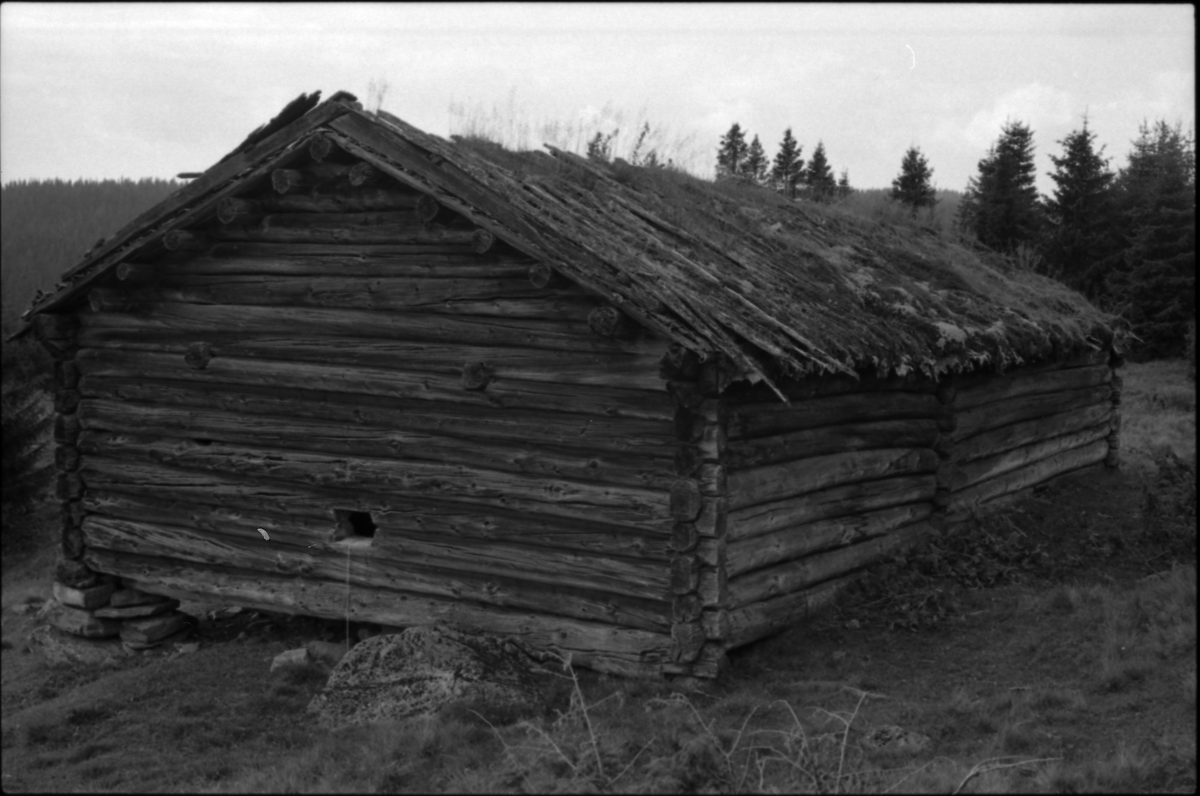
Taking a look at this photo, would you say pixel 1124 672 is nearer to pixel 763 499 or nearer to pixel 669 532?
pixel 763 499

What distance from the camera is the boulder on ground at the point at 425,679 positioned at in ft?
26.0

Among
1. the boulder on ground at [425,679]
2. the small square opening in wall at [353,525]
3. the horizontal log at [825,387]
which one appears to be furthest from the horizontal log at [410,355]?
the boulder on ground at [425,679]

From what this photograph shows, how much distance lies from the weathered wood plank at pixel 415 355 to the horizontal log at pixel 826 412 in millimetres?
879

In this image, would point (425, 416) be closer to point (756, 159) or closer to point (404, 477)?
point (404, 477)

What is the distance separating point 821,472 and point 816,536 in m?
0.57

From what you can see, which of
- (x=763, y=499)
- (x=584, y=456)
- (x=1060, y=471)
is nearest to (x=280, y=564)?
(x=584, y=456)

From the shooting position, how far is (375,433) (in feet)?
31.7

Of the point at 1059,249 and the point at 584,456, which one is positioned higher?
the point at 1059,249

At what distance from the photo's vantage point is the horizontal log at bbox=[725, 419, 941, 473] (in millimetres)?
8609

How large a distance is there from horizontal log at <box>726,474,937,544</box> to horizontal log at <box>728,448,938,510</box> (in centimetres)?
7

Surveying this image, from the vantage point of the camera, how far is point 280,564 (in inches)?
407

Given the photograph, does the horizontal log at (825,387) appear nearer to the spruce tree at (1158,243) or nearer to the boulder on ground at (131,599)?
the boulder on ground at (131,599)

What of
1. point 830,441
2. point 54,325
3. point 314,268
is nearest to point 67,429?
point 54,325

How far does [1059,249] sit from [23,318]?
927 inches
